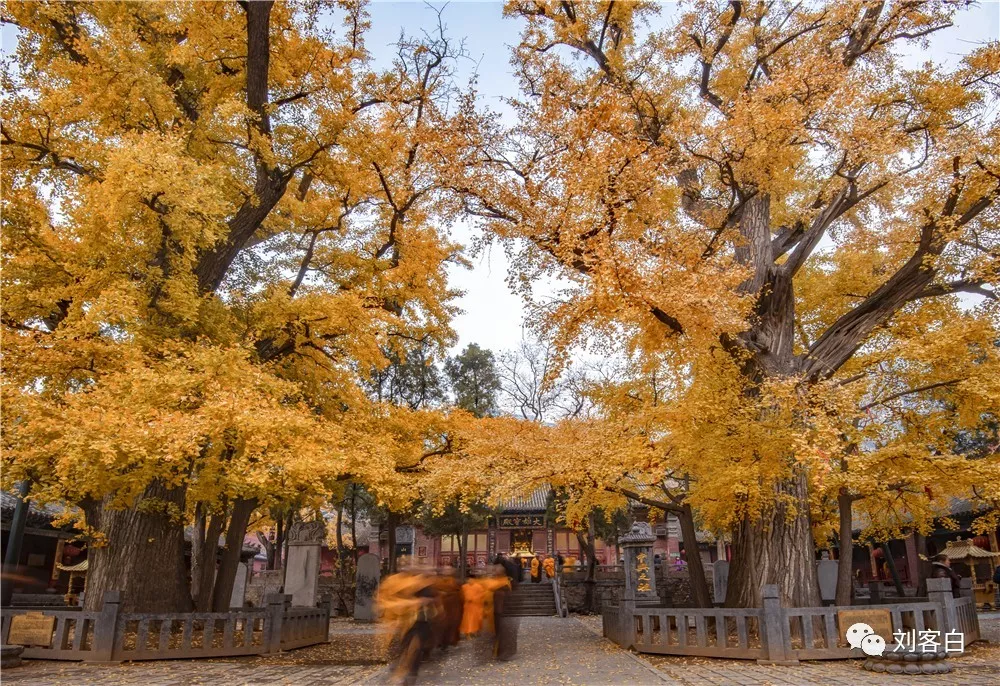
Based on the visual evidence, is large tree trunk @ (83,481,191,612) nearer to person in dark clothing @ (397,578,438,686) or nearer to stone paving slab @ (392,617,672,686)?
stone paving slab @ (392,617,672,686)

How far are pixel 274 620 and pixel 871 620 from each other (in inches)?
360

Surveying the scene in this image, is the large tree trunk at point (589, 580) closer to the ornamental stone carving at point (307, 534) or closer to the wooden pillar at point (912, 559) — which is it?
the ornamental stone carving at point (307, 534)

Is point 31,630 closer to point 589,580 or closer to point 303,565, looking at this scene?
point 303,565

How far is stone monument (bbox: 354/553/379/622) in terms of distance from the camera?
21.2 metres

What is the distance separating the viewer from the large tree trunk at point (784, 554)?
10.5 m

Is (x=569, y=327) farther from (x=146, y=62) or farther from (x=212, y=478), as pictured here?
(x=146, y=62)

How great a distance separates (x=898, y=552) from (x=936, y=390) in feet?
62.3

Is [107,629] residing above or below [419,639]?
below

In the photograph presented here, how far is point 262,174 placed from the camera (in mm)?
12195

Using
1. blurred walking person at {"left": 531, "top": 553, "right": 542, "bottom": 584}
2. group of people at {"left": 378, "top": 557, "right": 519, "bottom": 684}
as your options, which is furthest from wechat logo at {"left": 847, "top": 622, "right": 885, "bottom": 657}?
blurred walking person at {"left": 531, "top": 553, "right": 542, "bottom": 584}

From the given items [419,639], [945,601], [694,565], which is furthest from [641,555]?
[419,639]

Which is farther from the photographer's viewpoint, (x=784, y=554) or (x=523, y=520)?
(x=523, y=520)

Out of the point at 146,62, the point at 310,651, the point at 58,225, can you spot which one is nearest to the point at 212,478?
the point at 310,651

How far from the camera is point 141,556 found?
1075 cm
